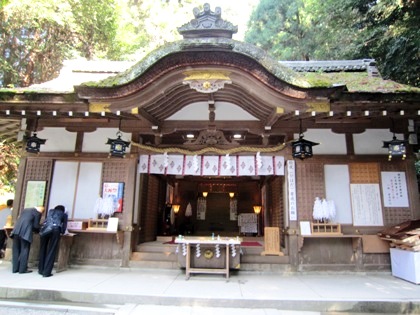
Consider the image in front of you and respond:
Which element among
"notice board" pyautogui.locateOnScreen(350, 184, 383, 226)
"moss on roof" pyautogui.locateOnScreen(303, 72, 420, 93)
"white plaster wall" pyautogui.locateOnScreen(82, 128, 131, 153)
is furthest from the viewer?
"white plaster wall" pyautogui.locateOnScreen(82, 128, 131, 153)

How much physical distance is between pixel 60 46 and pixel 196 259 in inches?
601

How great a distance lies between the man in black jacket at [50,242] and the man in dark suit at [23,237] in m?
0.36

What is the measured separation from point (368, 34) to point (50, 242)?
1301 centimetres

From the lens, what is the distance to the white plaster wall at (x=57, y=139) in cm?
793

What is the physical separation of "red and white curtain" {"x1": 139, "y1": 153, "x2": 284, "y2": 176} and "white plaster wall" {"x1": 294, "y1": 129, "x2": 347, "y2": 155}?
99 cm

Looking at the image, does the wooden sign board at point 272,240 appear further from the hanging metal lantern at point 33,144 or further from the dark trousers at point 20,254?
the hanging metal lantern at point 33,144

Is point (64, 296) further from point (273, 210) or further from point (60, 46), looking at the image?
point (60, 46)

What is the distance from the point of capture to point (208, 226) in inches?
626

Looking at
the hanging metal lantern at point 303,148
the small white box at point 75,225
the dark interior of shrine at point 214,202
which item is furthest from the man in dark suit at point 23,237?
the dark interior of shrine at point 214,202

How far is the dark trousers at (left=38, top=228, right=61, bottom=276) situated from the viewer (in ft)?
20.6

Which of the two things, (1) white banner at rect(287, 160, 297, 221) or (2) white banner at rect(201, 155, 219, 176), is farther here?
(2) white banner at rect(201, 155, 219, 176)

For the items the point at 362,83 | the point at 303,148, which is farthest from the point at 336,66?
the point at 303,148

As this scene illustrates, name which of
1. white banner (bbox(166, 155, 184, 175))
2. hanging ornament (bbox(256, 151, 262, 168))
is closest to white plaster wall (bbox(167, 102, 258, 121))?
hanging ornament (bbox(256, 151, 262, 168))

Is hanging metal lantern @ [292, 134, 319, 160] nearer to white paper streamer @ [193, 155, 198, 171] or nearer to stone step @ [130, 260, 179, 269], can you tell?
white paper streamer @ [193, 155, 198, 171]
